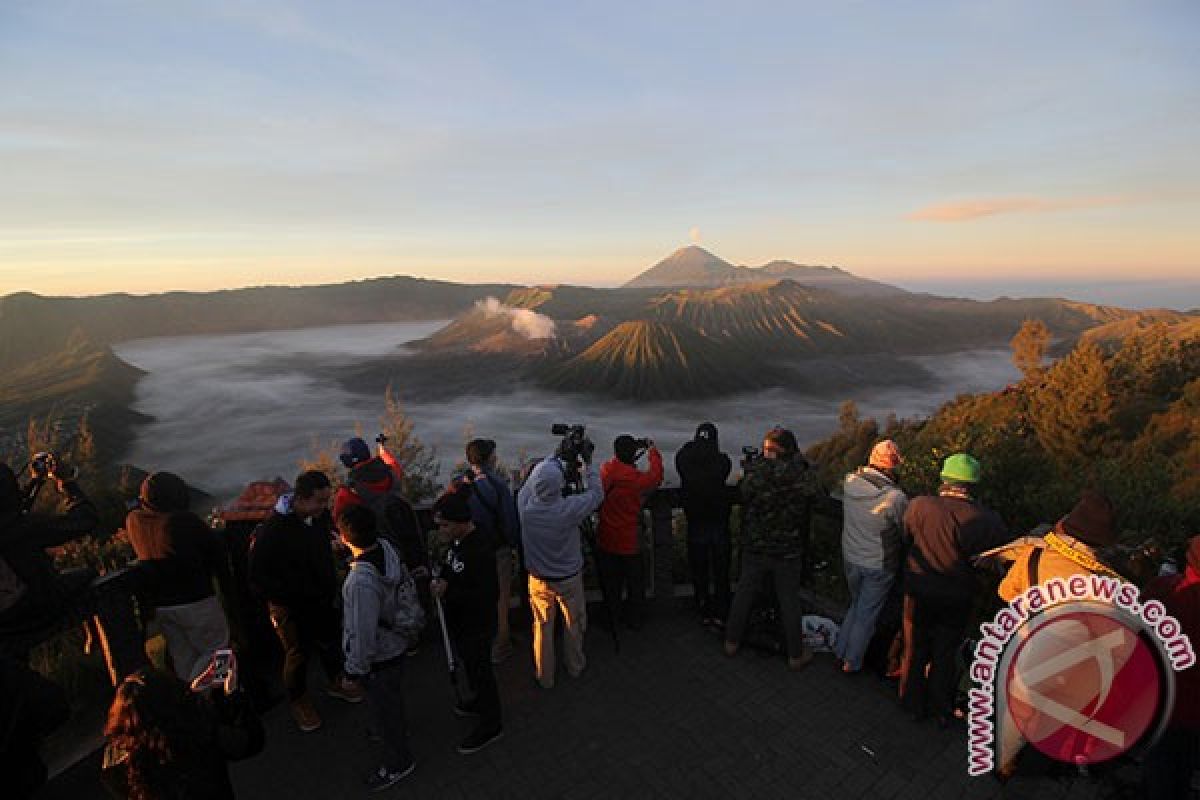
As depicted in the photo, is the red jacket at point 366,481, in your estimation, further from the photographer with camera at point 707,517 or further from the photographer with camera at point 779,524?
the photographer with camera at point 779,524

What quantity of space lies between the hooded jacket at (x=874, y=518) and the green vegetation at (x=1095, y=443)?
1.81 meters

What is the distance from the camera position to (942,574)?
13.1 ft

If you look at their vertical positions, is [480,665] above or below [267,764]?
above

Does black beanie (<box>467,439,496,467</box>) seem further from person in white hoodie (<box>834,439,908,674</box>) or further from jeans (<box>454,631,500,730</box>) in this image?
person in white hoodie (<box>834,439,908,674</box>)

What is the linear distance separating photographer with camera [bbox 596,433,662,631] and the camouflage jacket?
29.7 inches

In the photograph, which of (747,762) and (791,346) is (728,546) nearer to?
(747,762)

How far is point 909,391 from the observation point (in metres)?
162

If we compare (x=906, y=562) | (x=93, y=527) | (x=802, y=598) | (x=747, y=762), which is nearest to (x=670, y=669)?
(x=747, y=762)

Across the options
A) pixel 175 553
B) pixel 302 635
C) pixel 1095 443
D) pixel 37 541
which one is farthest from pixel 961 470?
pixel 1095 443

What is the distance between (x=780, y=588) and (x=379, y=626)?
2900 millimetres

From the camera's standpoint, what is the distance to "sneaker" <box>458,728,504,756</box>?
4121mm

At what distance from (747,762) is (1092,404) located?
2687cm

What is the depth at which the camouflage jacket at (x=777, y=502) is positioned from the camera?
466 cm

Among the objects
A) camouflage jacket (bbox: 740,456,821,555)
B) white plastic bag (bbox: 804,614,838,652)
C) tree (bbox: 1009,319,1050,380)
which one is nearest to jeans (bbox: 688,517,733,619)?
camouflage jacket (bbox: 740,456,821,555)
